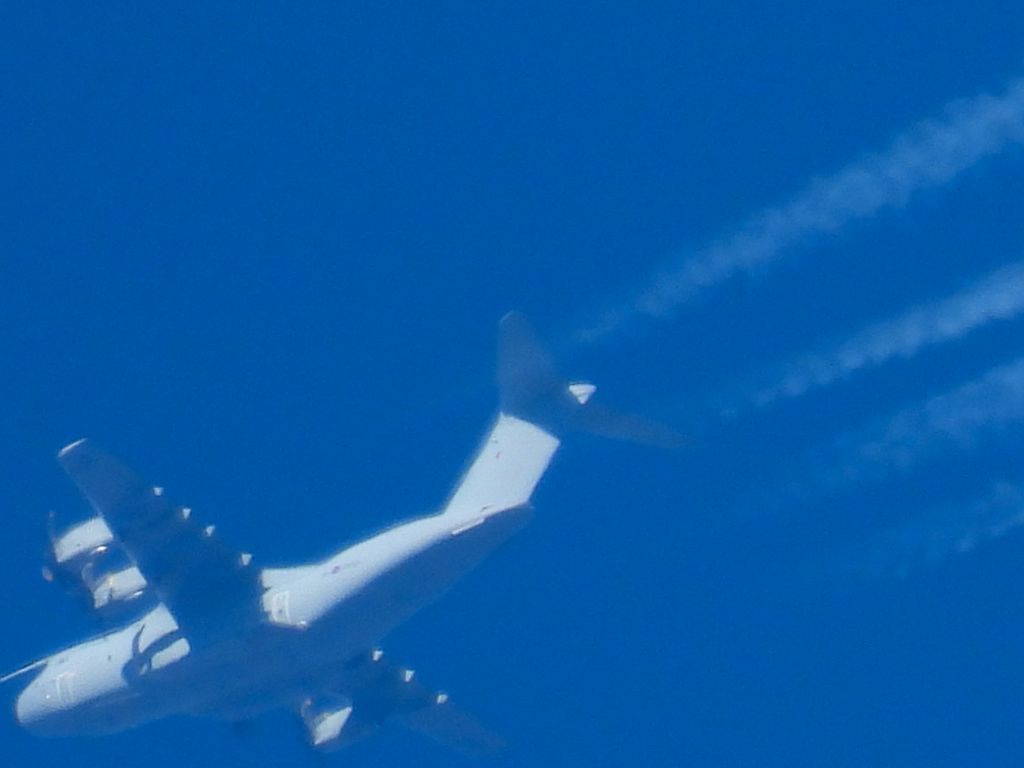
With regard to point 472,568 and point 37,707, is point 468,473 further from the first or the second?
point 37,707

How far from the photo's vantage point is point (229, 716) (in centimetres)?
3844

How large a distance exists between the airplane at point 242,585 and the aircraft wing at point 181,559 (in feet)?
0.07

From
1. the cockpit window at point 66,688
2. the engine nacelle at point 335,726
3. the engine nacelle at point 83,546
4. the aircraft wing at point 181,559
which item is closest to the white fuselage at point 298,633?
the cockpit window at point 66,688

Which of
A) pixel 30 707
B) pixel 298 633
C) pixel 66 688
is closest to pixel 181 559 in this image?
pixel 298 633

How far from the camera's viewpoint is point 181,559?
36875 millimetres

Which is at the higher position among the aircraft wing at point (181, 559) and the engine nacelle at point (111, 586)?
the engine nacelle at point (111, 586)

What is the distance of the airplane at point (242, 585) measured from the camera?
35.3 meters

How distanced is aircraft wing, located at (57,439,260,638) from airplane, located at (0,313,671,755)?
0.07 ft

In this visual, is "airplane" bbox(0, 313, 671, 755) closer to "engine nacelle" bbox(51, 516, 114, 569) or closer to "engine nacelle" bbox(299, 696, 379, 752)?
"engine nacelle" bbox(51, 516, 114, 569)

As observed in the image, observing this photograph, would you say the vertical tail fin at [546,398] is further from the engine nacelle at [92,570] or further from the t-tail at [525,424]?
the engine nacelle at [92,570]

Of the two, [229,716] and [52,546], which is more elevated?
[52,546]

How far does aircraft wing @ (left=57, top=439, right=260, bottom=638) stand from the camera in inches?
1417

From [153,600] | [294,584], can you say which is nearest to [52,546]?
[153,600]

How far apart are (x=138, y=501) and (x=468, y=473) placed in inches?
217
